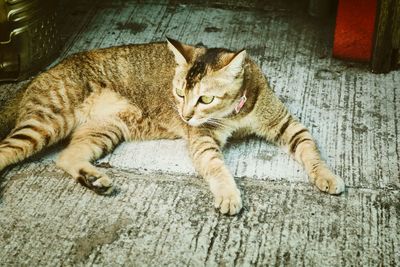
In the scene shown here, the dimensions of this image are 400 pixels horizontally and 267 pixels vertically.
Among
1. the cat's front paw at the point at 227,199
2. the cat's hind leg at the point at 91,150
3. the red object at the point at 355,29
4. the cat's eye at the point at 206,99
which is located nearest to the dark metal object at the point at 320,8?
the red object at the point at 355,29

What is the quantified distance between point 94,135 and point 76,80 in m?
0.38

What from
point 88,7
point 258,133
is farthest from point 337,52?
point 88,7

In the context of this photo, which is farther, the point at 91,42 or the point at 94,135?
the point at 91,42

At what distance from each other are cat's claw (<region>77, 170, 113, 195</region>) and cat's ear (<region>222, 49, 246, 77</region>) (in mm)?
917

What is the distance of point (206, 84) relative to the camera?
290 cm

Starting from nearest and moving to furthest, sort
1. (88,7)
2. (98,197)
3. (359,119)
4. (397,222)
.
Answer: (397,222) → (98,197) → (359,119) → (88,7)

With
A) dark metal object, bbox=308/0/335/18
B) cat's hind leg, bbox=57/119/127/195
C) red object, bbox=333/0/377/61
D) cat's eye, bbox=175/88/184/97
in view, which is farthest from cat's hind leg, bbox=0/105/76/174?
dark metal object, bbox=308/0/335/18

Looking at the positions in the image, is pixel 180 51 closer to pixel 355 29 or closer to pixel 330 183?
pixel 330 183

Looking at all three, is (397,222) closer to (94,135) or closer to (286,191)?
(286,191)

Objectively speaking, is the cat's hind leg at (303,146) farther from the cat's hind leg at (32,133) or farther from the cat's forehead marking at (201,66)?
the cat's hind leg at (32,133)

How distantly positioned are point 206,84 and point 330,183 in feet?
2.90

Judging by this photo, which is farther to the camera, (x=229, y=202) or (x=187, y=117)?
(x=187, y=117)

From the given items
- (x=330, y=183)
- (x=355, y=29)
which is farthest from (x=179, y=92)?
(x=355, y=29)

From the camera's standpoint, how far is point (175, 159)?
3172 millimetres
